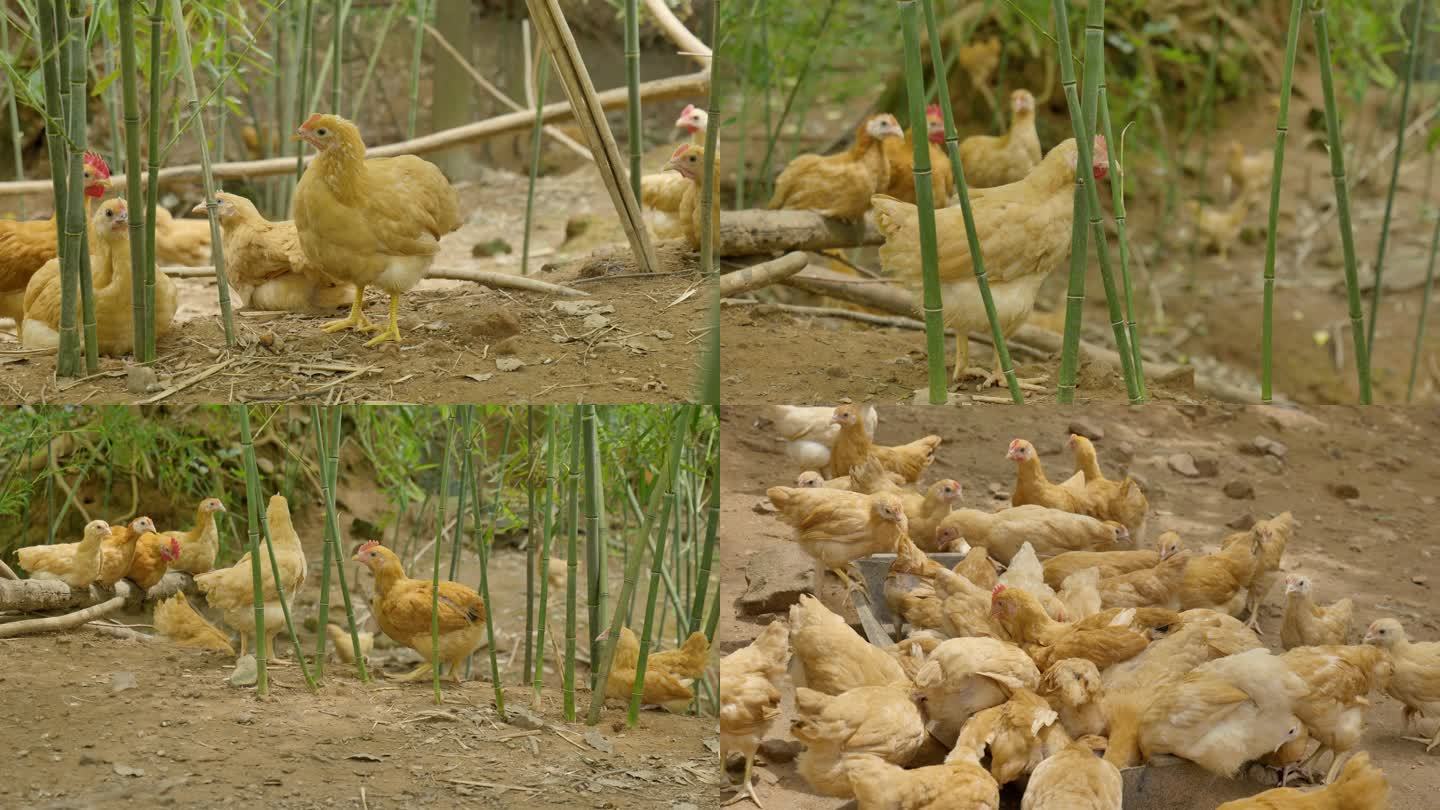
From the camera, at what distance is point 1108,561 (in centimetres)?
296

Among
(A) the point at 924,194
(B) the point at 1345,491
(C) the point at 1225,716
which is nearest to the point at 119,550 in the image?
(A) the point at 924,194

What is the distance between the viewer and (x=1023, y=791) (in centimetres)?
228

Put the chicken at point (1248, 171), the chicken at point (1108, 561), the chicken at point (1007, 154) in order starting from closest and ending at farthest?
the chicken at point (1108, 561), the chicken at point (1007, 154), the chicken at point (1248, 171)

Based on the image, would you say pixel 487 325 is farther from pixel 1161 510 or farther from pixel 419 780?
pixel 1161 510

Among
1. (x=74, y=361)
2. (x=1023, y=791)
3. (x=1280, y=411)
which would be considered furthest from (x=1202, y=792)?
(x=74, y=361)

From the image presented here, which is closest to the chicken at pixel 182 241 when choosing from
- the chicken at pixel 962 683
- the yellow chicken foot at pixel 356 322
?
the yellow chicken foot at pixel 356 322

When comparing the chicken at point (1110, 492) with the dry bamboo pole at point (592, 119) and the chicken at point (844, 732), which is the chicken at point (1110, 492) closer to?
the chicken at point (844, 732)

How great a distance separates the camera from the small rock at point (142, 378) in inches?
67.6

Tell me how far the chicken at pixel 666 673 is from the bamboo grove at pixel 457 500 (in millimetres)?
28

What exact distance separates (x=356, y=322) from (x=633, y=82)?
1.62ft

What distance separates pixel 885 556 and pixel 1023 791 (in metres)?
0.69

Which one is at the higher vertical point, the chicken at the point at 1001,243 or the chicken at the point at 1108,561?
the chicken at the point at 1001,243

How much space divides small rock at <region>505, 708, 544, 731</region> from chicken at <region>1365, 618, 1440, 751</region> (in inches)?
65.6

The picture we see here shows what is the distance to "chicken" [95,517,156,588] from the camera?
2.38 metres
